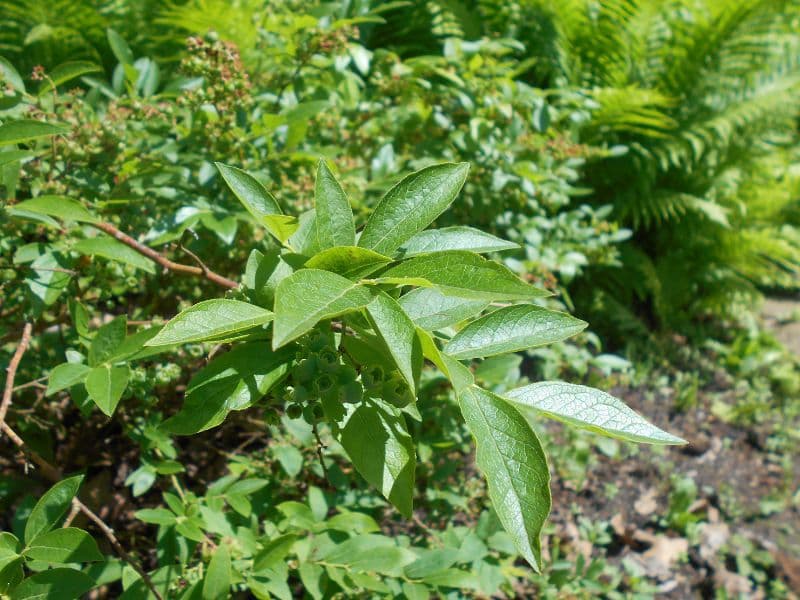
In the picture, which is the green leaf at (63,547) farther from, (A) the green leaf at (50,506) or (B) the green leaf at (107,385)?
(B) the green leaf at (107,385)

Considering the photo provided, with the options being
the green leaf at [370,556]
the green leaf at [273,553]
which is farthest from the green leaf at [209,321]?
the green leaf at [370,556]

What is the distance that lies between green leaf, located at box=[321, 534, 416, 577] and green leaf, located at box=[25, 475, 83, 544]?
459mm

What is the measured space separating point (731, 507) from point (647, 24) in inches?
91.6

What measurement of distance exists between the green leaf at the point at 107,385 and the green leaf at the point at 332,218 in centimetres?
32

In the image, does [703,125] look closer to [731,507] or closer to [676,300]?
[676,300]

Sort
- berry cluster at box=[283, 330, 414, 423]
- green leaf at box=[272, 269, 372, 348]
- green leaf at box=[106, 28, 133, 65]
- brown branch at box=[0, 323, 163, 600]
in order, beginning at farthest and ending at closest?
green leaf at box=[106, 28, 133, 65] → brown branch at box=[0, 323, 163, 600] → berry cluster at box=[283, 330, 414, 423] → green leaf at box=[272, 269, 372, 348]

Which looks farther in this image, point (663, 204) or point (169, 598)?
point (663, 204)

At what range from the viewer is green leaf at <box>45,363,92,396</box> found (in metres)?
0.87

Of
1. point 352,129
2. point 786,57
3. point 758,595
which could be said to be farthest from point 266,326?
point 786,57

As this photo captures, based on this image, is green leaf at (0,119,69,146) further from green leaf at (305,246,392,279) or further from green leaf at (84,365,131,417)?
green leaf at (305,246,392,279)

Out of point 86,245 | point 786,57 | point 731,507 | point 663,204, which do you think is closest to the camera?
point 86,245

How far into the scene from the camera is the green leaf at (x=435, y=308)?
69cm

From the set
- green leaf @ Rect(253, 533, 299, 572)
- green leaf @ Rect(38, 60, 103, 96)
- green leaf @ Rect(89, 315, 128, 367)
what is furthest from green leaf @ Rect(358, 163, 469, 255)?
green leaf @ Rect(38, 60, 103, 96)

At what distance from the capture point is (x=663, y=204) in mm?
3332
